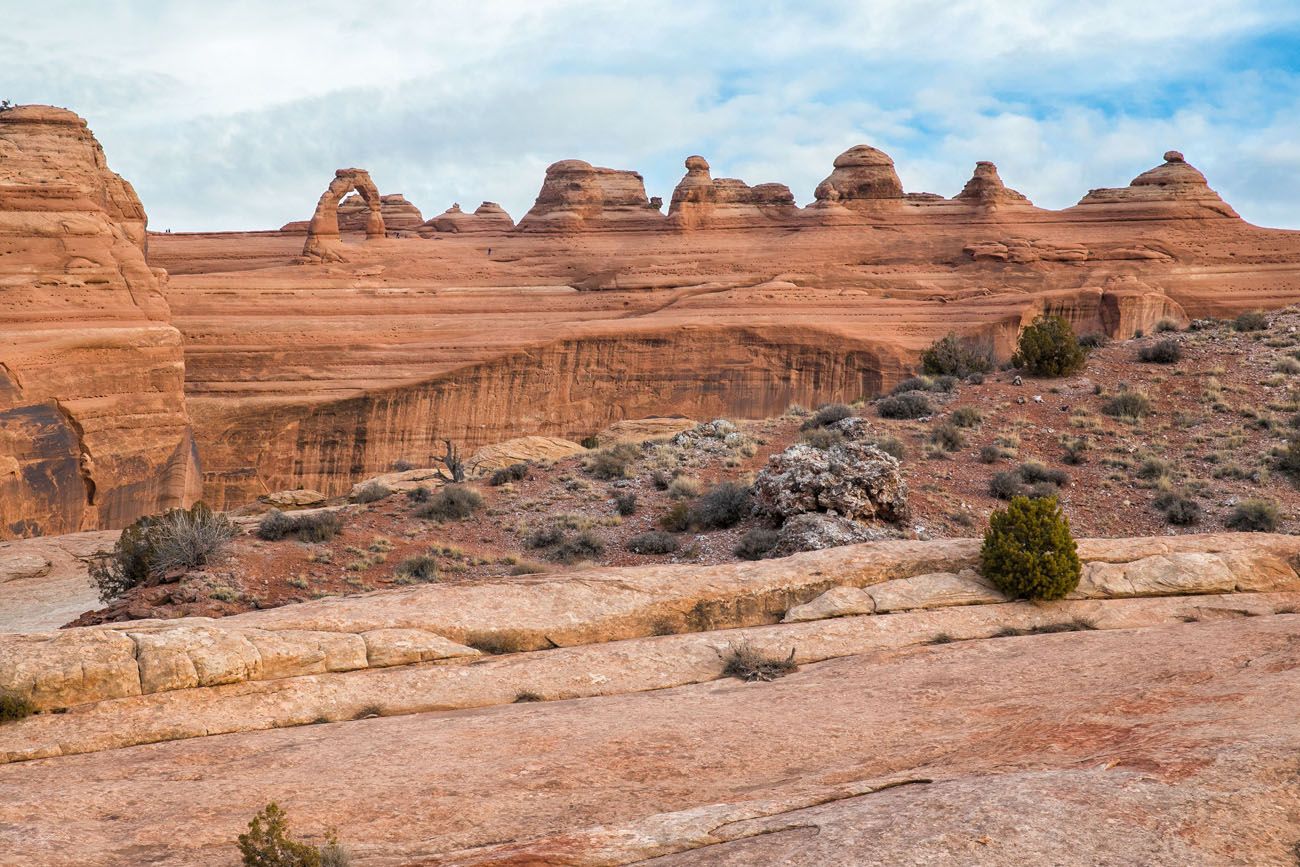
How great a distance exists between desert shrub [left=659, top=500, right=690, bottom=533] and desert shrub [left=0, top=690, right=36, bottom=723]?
10.1 meters

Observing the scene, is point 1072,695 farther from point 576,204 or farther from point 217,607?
point 576,204

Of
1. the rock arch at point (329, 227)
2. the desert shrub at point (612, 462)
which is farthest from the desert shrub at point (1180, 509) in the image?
the rock arch at point (329, 227)

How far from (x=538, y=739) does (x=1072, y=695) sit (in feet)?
12.0

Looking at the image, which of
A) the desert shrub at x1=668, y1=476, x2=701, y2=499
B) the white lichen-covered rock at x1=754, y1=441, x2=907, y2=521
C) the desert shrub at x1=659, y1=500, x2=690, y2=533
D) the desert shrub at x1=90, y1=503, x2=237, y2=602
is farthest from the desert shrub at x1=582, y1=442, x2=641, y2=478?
the desert shrub at x1=90, y1=503, x2=237, y2=602

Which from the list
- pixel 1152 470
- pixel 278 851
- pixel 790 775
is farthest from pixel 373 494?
pixel 278 851

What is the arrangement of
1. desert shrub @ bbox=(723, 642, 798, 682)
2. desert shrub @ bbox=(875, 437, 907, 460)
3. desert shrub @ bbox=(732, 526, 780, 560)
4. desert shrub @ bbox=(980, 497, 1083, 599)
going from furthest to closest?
1. desert shrub @ bbox=(875, 437, 907, 460)
2. desert shrub @ bbox=(732, 526, 780, 560)
3. desert shrub @ bbox=(980, 497, 1083, 599)
4. desert shrub @ bbox=(723, 642, 798, 682)

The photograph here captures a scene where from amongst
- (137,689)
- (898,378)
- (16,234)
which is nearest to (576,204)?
(898,378)

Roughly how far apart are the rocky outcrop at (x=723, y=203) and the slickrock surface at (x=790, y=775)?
43.1 metres

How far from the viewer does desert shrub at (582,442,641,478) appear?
19.7 m

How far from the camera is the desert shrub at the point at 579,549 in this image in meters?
15.7

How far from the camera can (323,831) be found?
589cm

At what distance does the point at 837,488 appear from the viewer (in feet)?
52.1

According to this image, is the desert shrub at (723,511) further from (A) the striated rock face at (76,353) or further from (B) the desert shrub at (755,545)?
(A) the striated rock face at (76,353)

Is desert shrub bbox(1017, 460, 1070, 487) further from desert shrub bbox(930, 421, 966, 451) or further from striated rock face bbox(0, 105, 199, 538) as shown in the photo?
striated rock face bbox(0, 105, 199, 538)
